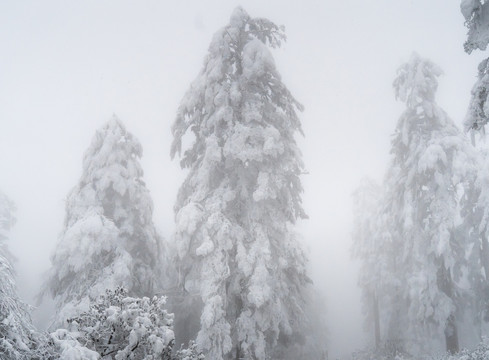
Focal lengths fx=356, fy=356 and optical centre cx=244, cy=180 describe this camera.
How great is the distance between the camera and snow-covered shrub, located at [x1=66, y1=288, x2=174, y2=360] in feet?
17.3

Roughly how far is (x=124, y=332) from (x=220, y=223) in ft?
19.2

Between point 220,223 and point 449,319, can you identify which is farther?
point 449,319

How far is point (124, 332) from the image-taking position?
18.6 ft

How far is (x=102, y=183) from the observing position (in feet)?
45.3

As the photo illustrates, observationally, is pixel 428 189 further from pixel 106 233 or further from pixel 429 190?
pixel 106 233

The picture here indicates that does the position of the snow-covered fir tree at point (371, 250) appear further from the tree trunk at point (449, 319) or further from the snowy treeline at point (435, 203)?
the tree trunk at point (449, 319)

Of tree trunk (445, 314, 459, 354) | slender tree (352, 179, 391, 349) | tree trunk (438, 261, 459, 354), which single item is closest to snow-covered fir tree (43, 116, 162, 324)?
tree trunk (438, 261, 459, 354)

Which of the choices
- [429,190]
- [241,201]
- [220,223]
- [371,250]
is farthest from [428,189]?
[220,223]

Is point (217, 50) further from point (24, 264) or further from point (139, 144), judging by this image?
point (24, 264)

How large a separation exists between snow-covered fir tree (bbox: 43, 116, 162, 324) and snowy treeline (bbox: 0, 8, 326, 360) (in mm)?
44

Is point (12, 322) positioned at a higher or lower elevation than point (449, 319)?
higher

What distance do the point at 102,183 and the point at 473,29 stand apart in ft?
40.9

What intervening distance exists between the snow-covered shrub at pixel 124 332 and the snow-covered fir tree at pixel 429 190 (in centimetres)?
1462

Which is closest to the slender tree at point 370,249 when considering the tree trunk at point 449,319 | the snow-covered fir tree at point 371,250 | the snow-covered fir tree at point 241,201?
the snow-covered fir tree at point 371,250
